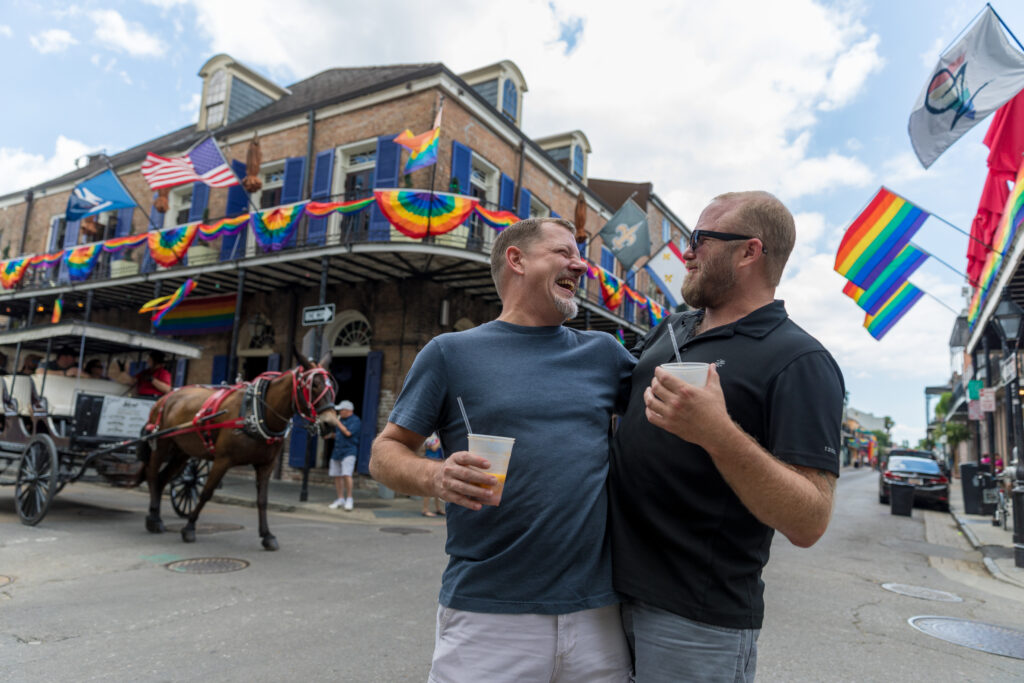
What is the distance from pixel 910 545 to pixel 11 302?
23.9 meters

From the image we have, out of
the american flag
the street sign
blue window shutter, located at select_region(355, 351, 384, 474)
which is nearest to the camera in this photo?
the street sign

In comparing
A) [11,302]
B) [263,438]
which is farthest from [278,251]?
[11,302]

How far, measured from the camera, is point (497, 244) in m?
2.06

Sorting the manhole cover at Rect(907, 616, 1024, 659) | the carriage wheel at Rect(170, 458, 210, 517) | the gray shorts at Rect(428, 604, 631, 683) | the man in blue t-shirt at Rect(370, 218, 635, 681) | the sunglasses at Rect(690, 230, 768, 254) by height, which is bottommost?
the manhole cover at Rect(907, 616, 1024, 659)

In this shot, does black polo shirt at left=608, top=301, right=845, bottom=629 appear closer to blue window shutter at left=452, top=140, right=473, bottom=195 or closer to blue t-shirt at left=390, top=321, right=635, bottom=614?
blue t-shirt at left=390, top=321, right=635, bottom=614

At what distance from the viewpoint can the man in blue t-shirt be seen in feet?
5.12

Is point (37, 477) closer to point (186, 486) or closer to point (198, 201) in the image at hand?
point (186, 486)

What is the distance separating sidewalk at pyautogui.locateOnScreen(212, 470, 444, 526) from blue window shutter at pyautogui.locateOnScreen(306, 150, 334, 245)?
5.48m

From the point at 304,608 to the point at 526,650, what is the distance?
3.67 metres

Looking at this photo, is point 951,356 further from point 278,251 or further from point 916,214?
point 278,251

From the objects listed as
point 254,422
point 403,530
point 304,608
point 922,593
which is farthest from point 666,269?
point 304,608

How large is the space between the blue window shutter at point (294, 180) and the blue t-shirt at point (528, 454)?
48.2 ft

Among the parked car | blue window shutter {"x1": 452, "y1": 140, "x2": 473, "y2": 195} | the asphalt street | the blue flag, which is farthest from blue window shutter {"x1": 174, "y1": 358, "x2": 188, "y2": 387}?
the parked car

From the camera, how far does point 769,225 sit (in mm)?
1675
